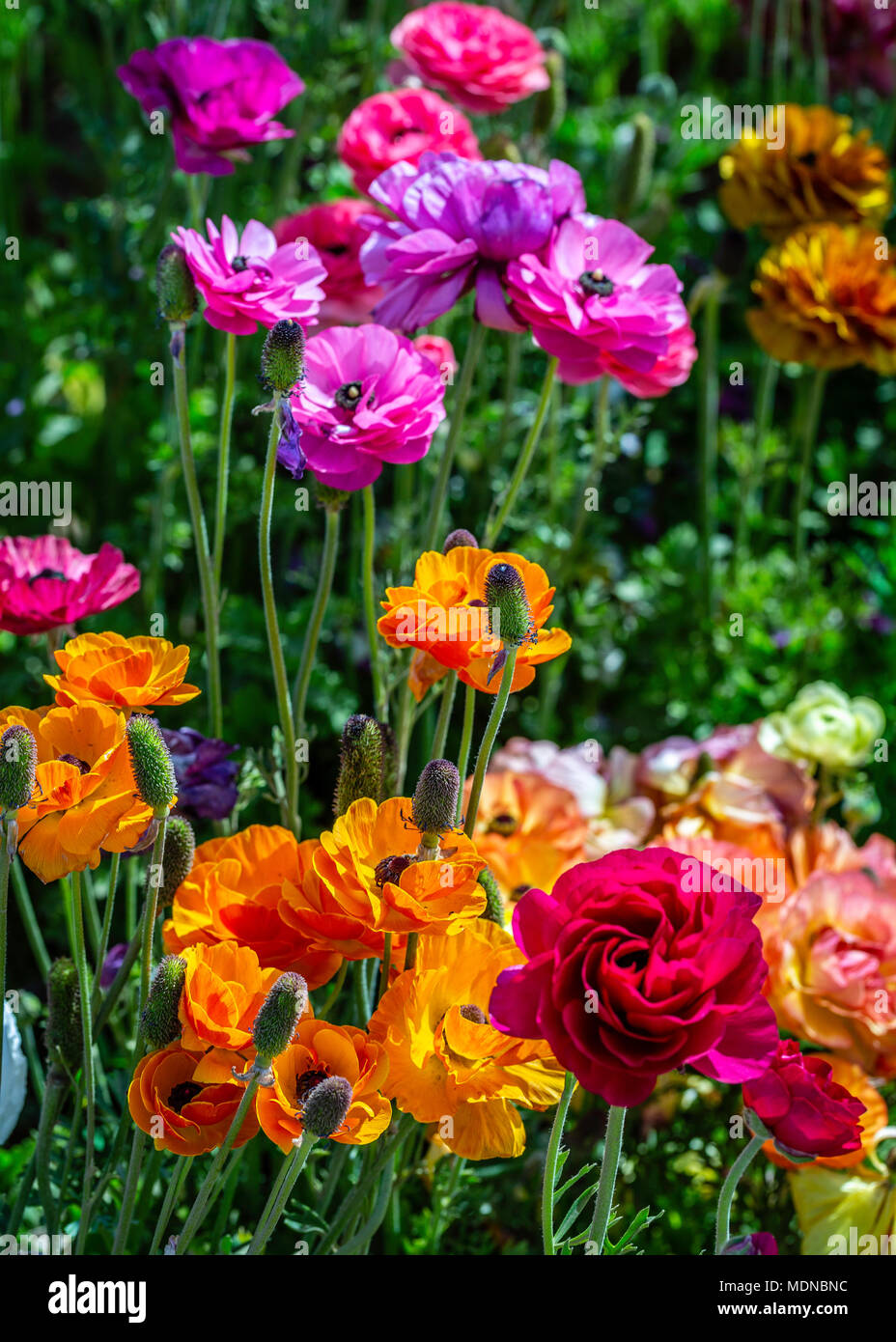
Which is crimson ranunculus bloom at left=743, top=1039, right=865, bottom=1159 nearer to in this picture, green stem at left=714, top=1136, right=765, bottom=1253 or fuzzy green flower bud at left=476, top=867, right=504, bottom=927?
green stem at left=714, top=1136, right=765, bottom=1253

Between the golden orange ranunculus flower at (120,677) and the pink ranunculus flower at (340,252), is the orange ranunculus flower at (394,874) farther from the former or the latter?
the pink ranunculus flower at (340,252)

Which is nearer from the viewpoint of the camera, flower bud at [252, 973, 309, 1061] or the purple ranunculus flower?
flower bud at [252, 973, 309, 1061]

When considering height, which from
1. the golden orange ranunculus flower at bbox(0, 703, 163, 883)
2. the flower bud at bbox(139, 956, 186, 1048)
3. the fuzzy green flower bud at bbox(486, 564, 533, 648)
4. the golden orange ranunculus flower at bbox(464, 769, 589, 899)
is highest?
the fuzzy green flower bud at bbox(486, 564, 533, 648)

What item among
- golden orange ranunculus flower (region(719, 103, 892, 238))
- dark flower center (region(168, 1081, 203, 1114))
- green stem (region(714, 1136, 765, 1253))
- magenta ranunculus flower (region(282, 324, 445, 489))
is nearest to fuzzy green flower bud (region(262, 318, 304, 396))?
magenta ranunculus flower (region(282, 324, 445, 489))

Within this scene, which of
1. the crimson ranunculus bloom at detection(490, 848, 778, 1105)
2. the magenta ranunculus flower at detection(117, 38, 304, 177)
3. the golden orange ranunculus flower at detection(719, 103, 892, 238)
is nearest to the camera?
the crimson ranunculus bloom at detection(490, 848, 778, 1105)

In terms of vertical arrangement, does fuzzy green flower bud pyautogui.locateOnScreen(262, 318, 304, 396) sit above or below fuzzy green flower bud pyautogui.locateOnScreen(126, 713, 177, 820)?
above

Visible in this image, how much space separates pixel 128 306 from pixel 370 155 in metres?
0.82

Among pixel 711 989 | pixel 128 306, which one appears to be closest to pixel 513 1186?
pixel 711 989

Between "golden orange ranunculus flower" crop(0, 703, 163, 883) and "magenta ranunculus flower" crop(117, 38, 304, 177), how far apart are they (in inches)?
29.4

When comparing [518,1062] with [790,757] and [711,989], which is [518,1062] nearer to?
[711,989]

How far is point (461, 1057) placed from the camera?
852 mm

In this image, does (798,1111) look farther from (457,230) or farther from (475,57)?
(475,57)

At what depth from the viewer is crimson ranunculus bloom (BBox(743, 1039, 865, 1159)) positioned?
82 cm

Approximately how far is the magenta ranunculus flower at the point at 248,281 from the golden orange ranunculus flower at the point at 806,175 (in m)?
1.07
